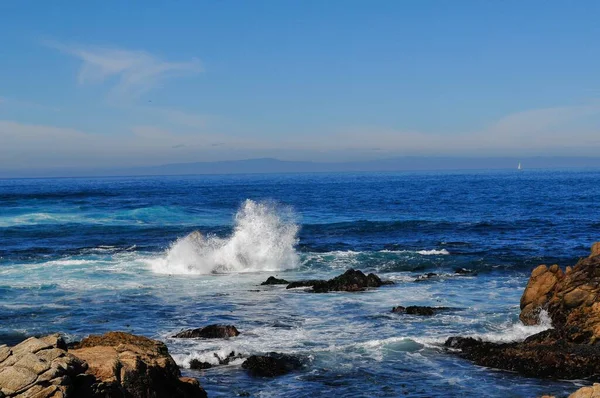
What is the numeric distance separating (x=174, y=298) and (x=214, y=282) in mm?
4424

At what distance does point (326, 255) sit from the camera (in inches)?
1483

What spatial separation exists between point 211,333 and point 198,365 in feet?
9.11

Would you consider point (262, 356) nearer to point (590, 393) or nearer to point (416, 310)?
point (416, 310)

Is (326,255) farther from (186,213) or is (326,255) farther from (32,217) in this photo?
(32,217)

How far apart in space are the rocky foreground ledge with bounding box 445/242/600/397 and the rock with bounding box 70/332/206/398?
26.6 feet

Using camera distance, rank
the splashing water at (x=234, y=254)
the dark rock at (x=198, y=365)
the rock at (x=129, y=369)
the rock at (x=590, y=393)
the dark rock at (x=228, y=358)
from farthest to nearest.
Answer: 1. the splashing water at (x=234, y=254)
2. the dark rock at (x=228, y=358)
3. the dark rock at (x=198, y=365)
4. the rock at (x=129, y=369)
5. the rock at (x=590, y=393)

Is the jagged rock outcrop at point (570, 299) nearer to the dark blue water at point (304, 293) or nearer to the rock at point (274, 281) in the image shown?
the dark blue water at point (304, 293)

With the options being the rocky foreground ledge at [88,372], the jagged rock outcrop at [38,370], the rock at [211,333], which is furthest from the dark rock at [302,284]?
the jagged rock outcrop at [38,370]

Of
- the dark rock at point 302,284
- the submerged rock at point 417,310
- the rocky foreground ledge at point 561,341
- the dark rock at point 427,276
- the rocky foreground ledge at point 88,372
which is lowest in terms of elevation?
the dark rock at point 427,276

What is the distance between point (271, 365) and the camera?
16.2 metres

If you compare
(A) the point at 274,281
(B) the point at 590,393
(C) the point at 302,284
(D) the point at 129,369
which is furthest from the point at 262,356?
(A) the point at 274,281

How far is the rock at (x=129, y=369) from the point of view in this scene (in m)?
10.1

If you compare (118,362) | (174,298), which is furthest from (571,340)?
(174,298)

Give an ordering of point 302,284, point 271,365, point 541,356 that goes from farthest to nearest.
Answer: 1. point 302,284
2. point 271,365
3. point 541,356
